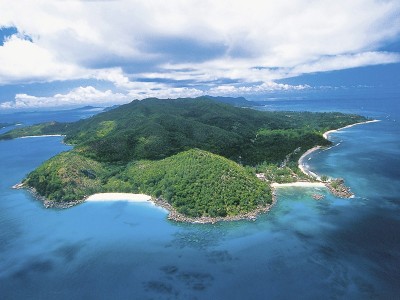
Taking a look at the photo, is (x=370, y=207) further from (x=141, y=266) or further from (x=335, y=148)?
(x=335, y=148)

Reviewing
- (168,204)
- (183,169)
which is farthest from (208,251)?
(183,169)

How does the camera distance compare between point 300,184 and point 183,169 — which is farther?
point 300,184

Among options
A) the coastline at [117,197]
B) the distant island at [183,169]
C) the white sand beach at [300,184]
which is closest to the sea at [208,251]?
the coastline at [117,197]

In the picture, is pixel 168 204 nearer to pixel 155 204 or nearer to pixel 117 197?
pixel 155 204

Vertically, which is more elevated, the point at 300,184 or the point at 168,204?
the point at 168,204

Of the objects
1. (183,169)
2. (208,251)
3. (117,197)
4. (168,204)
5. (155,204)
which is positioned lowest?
(117,197)

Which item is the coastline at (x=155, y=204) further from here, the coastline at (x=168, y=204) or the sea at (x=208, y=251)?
the sea at (x=208, y=251)
